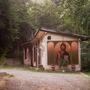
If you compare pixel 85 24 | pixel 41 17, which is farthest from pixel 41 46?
pixel 41 17

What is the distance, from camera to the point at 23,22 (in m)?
43.8

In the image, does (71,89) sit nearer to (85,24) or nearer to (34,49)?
(85,24)

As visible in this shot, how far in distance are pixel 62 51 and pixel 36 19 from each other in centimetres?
2047

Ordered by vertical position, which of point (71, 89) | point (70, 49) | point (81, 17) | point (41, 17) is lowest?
point (71, 89)

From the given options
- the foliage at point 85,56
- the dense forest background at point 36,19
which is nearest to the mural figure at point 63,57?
the foliage at point 85,56

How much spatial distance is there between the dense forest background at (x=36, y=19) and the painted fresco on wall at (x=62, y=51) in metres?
1.62

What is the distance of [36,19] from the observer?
4916cm

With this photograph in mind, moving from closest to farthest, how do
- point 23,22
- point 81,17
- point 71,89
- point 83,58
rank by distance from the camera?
1. point 71,89
2. point 81,17
3. point 83,58
4. point 23,22

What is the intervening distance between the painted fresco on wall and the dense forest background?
1616 mm

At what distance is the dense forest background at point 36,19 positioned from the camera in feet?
58.2

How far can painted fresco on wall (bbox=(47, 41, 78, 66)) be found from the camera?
2930cm

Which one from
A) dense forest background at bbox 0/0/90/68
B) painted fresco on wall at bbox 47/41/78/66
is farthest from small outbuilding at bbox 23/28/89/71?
dense forest background at bbox 0/0/90/68

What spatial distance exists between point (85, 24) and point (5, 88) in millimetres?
8392

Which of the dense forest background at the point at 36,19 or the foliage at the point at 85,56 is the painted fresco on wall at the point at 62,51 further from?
the dense forest background at the point at 36,19
